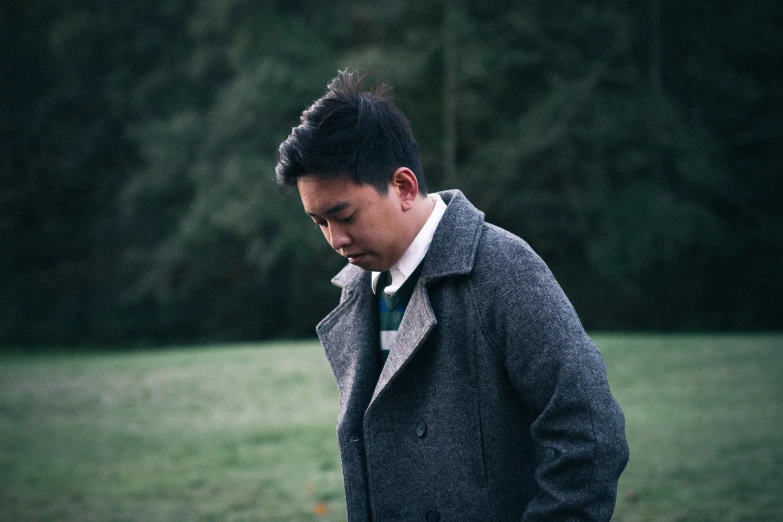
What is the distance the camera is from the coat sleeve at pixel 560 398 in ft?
5.08

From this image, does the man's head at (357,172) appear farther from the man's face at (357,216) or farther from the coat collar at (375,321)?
the coat collar at (375,321)

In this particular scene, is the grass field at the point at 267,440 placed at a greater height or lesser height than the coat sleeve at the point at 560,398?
lesser

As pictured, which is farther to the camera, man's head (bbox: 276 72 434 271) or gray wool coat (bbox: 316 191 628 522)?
man's head (bbox: 276 72 434 271)

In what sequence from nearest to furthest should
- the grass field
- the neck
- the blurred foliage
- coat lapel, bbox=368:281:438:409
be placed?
1. coat lapel, bbox=368:281:438:409
2. the neck
3. the grass field
4. the blurred foliage

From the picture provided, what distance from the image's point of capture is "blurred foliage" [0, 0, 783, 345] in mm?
18578

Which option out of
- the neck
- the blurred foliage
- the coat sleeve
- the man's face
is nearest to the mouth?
the man's face

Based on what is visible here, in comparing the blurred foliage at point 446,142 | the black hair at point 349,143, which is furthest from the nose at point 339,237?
the blurred foliage at point 446,142

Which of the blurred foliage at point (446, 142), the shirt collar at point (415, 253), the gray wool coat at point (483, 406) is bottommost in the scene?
the gray wool coat at point (483, 406)

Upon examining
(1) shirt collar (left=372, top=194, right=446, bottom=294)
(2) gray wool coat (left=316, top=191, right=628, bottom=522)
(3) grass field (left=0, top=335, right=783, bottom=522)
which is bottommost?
(3) grass field (left=0, top=335, right=783, bottom=522)

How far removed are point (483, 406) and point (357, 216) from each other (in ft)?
1.60

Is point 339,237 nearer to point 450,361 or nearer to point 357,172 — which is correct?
point 357,172

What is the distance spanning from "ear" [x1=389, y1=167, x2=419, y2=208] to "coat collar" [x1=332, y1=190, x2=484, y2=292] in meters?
0.09

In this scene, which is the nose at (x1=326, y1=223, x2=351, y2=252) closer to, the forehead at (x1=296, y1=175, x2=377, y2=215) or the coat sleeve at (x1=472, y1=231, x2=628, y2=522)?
the forehead at (x1=296, y1=175, x2=377, y2=215)

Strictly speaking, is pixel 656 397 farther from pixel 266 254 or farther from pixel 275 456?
pixel 266 254
